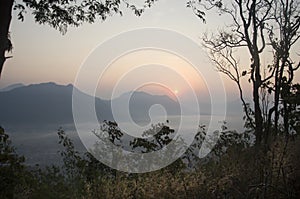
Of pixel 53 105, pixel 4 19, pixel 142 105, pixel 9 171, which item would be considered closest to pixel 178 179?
pixel 142 105

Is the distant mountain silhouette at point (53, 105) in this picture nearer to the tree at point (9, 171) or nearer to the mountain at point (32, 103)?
the mountain at point (32, 103)

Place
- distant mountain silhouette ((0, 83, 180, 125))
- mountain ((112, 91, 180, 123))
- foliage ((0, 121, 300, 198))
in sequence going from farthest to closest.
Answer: distant mountain silhouette ((0, 83, 180, 125)) → mountain ((112, 91, 180, 123)) → foliage ((0, 121, 300, 198))

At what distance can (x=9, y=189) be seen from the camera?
546 centimetres

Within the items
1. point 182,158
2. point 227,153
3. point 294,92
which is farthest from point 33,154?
point 294,92

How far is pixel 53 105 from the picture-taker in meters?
16.9

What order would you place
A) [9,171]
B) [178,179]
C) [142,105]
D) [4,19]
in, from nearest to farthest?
[4,19] < [178,179] < [9,171] < [142,105]

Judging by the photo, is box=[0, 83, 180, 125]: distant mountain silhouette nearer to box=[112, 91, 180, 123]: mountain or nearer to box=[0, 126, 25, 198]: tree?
box=[112, 91, 180, 123]: mountain

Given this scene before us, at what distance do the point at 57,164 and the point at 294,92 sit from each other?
633 centimetres

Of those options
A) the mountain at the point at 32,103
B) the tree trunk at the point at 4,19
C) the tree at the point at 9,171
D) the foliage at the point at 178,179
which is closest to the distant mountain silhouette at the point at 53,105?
the mountain at the point at 32,103

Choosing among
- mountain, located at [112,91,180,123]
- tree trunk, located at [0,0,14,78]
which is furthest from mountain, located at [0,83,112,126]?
tree trunk, located at [0,0,14,78]

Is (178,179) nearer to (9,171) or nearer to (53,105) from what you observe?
(9,171)

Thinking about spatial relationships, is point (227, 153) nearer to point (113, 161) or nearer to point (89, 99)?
point (113, 161)

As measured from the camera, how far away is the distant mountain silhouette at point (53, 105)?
22.1 feet

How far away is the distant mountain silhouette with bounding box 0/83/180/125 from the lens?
6.74m
